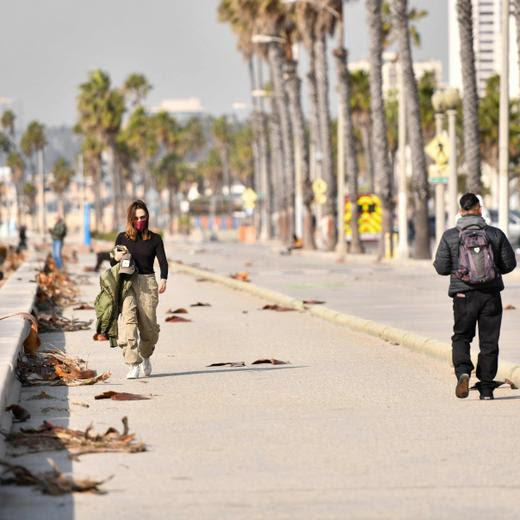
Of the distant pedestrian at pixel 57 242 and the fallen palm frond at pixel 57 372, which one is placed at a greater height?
the fallen palm frond at pixel 57 372

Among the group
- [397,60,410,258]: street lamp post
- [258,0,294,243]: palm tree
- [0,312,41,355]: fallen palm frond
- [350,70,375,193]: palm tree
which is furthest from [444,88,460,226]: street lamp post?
[350,70,375,193]: palm tree

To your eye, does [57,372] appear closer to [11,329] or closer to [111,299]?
[111,299]

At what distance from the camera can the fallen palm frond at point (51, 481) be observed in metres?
8.89

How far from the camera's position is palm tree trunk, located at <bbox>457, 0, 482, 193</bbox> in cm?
4622

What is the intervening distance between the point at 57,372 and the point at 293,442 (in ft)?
15.6

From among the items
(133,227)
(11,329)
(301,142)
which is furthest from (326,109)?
(133,227)

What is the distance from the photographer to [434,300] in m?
28.9

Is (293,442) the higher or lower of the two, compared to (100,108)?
lower

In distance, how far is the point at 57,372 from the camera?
49.8ft

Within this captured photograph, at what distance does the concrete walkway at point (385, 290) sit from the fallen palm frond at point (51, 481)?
7.54 meters

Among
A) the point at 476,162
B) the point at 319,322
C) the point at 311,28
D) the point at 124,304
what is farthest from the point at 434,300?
the point at 311,28

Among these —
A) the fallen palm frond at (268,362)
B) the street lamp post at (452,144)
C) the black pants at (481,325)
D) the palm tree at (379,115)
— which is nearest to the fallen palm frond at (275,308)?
the fallen palm frond at (268,362)

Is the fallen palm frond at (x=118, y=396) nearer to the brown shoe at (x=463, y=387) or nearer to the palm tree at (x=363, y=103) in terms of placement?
the brown shoe at (x=463, y=387)

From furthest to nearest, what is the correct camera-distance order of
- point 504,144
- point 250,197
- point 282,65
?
point 250,197 → point 282,65 → point 504,144
